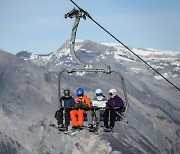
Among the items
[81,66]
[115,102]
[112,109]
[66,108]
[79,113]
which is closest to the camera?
[81,66]

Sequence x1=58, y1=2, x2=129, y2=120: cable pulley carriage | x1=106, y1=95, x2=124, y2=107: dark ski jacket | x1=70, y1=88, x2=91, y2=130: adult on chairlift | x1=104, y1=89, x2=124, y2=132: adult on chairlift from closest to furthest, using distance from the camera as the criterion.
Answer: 1. x1=58, y1=2, x2=129, y2=120: cable pulley carriage
2. x1=70, y1=88, x2=91, y2=130: adult on chairlift
3. x1=104, y1=89, x2=124, y2=132: adult on chairlift
4. x1=106, y1=95, x2=124, y2=107: dark ski jacket

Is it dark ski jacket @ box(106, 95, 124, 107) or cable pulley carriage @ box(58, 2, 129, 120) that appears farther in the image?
dark ski jacket @ box(106, 95, 124, 107)

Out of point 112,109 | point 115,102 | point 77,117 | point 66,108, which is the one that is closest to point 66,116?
point 66,108

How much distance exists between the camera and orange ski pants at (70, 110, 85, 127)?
1945 cm

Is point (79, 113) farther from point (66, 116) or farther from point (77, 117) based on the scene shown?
point (66, 116)

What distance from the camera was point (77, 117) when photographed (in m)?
19.6

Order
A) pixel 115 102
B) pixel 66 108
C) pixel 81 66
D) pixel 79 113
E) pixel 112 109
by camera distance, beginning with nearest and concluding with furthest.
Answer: pixel 81 66 → pixel 79 113 → pixel 66 108 → pixel 112 109 → pixel 115 102

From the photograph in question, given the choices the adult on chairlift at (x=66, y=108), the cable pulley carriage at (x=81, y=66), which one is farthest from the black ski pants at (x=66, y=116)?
the cable pulley carriage at (x=81, y=66)

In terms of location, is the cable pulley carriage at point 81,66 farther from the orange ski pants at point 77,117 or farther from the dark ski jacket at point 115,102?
the orange ski pants at point 77,117

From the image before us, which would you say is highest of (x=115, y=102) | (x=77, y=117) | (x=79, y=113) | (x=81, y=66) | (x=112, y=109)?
(x=81, y=66)

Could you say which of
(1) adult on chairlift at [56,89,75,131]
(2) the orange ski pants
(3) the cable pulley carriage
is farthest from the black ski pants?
(3) the cable pulley carriage

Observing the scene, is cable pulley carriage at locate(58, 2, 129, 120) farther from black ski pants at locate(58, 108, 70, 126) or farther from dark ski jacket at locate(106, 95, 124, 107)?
black ski pants at locate(58, 108, 70, 126)

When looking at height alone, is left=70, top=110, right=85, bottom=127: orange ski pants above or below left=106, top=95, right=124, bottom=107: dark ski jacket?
below

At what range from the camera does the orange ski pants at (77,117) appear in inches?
766
